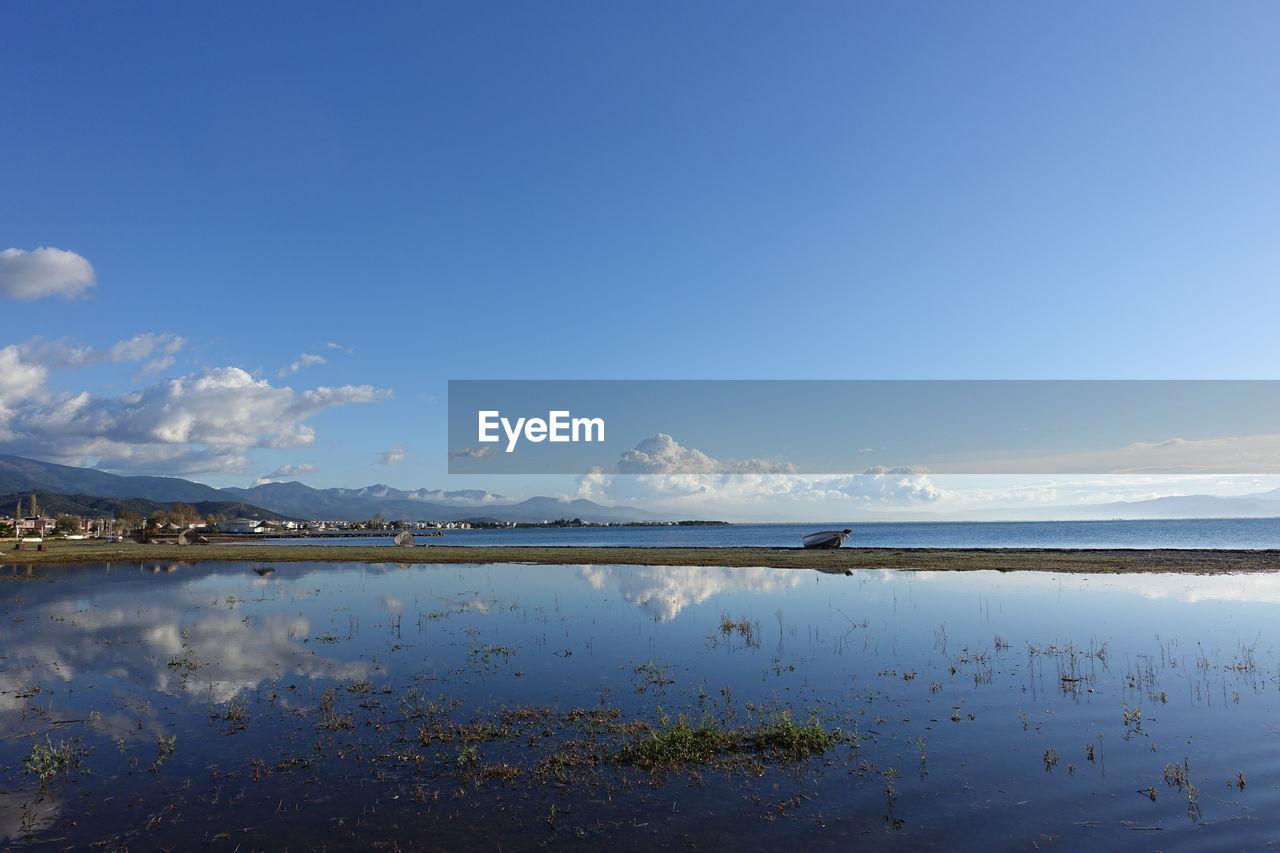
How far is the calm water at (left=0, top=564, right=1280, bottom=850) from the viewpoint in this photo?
1027 centimetres

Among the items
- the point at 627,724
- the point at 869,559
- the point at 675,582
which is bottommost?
the point at 869,559

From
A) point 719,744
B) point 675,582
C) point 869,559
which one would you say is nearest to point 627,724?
point 719,744

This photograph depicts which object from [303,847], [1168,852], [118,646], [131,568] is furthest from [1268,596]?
[131,568]

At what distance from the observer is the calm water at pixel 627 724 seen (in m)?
10.3

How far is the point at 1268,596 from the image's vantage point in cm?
3575

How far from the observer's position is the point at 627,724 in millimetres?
14828

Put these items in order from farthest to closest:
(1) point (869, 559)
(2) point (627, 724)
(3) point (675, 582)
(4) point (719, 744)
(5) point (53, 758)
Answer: (1) point (869, 559) < (3) point (675, 582) < (2) point (627, 724) < (4) point (719, 744) < (5) point (53, 758)

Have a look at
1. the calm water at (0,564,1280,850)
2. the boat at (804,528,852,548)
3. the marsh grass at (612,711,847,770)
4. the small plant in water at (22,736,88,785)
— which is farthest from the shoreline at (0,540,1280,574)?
the small plant in water at (22,736,88,785)

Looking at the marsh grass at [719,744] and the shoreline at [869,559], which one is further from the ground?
the marsh grass at [719,744]

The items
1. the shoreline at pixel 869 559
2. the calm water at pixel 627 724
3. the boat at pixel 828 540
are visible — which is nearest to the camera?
the calm water at pixel 627 724

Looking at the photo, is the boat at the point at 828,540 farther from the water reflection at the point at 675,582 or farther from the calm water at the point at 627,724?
the calm water at the point at 627,724

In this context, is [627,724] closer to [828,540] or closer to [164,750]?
[164,750]

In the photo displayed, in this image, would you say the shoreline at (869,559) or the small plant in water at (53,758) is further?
the shoreline at (869,559)

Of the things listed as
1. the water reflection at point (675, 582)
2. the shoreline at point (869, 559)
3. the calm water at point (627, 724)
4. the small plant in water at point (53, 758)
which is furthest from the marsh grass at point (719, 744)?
the shoreline at point (869, 559)
